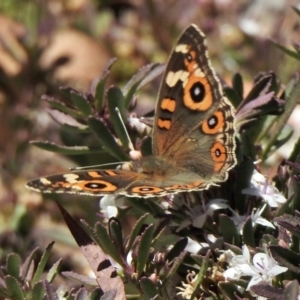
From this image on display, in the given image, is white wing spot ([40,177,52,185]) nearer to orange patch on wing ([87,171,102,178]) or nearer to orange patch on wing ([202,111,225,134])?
orange patch on wing ([87,171,102,178])

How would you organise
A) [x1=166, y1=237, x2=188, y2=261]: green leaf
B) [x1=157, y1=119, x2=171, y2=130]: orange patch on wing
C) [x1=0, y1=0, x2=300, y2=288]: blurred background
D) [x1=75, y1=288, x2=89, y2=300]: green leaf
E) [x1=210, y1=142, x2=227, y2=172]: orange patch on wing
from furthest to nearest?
1. [x1=0, y1=0, x2=300, y2=288]: blurred background
2. [x1=157, y1=119, x2=171, y2=130]: orange patch on wing
3. [x1=210, y1=142, x2=227, y2=172]: orange patch on wing
4. [x1=166, y1=237, x2=188, y2=261]: green leaf
5. [x1=75, y1=288, x2=89, y2=300]: green leaf

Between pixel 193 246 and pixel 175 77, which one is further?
pixel 175 77

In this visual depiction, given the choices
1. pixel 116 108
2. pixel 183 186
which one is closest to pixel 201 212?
pixel 183 186

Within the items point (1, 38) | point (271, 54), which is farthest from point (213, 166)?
point (1, 38)

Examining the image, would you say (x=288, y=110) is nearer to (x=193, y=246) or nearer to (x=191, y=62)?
(x=191, y=62)

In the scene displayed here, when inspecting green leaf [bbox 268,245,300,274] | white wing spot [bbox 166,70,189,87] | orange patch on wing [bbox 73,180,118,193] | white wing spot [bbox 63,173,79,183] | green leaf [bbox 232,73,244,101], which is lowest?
green leaf [bbox 268,245,300,274]

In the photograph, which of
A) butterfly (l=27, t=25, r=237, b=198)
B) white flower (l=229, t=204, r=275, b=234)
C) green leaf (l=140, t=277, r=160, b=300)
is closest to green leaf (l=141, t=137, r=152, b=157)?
butterfly (l=27, t=25, r=237, b=198)

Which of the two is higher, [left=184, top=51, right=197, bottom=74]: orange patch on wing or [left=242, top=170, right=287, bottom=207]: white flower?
[left=184, top=51, right=197, bottom=74]: orange patch on wing
